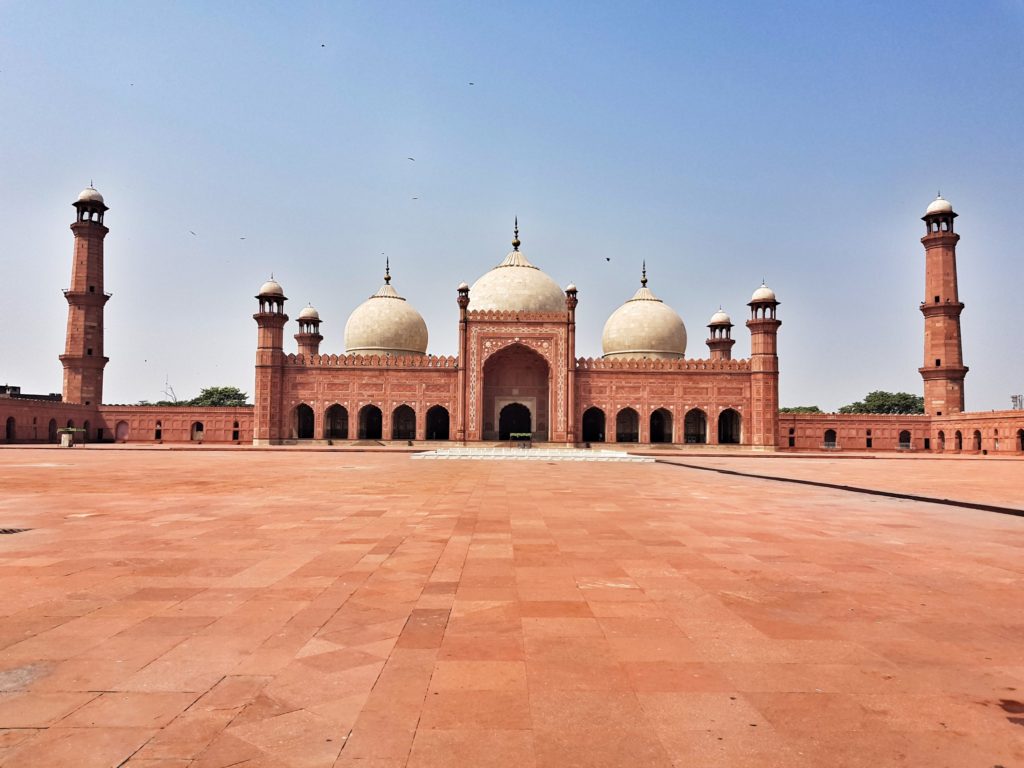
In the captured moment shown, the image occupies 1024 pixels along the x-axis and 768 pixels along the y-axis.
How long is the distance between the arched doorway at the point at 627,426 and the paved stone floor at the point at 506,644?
25506 mm

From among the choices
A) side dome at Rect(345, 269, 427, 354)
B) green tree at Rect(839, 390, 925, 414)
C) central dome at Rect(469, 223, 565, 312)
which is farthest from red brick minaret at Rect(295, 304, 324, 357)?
green tree at Rect(839, 390, 925, 414)

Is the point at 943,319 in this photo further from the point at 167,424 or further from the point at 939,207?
the point at 167,424

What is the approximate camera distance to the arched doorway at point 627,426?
31.1m

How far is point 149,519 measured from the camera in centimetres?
569

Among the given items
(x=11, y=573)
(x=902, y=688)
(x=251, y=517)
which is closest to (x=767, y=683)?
(x=902, y=688)

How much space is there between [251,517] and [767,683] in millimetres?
4948

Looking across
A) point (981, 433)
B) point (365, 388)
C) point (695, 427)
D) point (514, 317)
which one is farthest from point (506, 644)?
point (981, 433)

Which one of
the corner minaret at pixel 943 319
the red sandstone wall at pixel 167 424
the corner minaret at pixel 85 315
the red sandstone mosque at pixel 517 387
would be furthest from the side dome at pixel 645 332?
the corner minaret at pixel 85 315

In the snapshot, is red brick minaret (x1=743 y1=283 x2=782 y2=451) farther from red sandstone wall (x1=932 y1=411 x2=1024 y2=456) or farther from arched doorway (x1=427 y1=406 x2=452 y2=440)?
arched doorway (x1=427 y1=406 x2=452 y2=440)

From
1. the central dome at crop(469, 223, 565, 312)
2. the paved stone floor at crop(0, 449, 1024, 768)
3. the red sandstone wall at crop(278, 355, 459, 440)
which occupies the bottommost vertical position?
the paved stone floor at crop(0, 449, 1024, 768)

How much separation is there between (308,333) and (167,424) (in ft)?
27.9

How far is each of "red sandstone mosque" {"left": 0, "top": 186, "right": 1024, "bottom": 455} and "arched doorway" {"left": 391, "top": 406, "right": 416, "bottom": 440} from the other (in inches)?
3.0

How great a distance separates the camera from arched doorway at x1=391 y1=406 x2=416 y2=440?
30.0 meters

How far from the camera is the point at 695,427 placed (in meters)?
32.3
